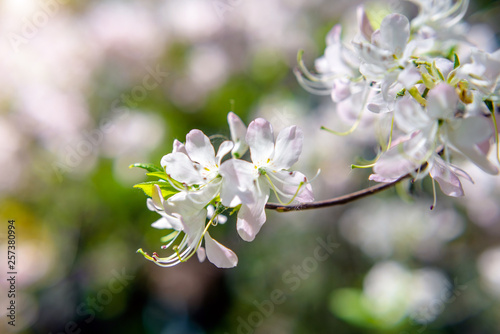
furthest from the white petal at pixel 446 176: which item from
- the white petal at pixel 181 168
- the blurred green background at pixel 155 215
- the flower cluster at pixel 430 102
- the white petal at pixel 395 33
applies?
the blurred green background at pixel 155 215

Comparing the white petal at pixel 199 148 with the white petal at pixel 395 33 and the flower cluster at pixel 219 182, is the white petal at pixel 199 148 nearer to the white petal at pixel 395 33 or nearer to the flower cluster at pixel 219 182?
the flower cluster at pixel 219 182

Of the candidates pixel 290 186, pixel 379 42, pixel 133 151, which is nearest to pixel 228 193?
pixel 290 186

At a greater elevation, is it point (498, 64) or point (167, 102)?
point (498, 64)

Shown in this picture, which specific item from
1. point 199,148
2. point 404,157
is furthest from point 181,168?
point 404,157

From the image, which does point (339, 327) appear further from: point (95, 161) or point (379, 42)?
point (379, 42)

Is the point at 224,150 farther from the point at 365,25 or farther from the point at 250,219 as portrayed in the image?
the point at 365,25
